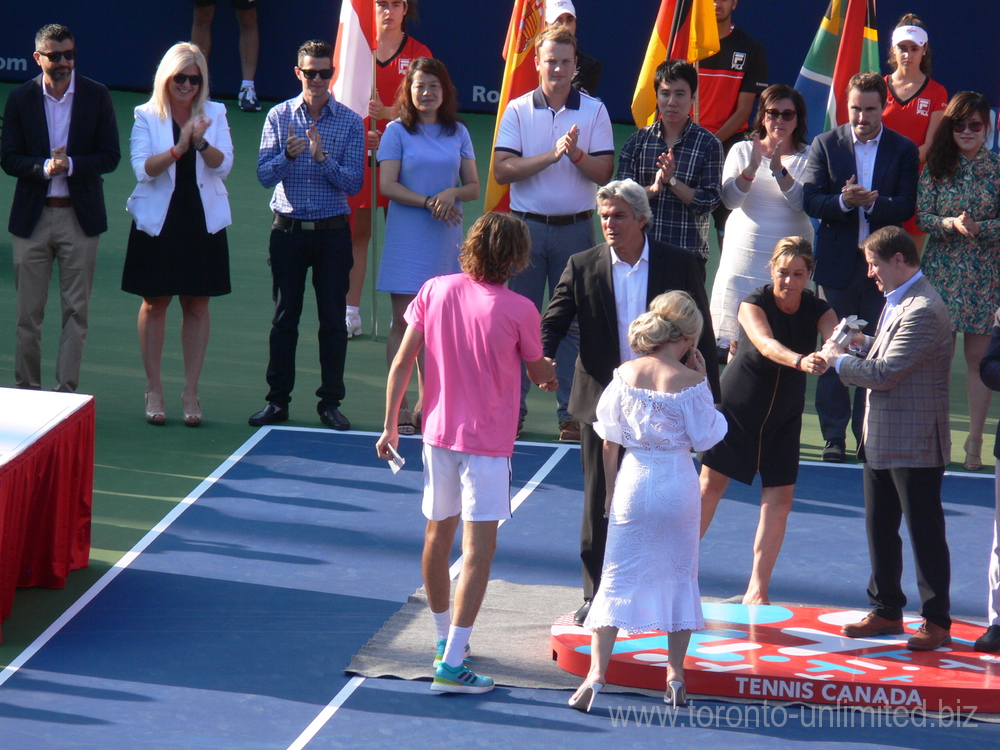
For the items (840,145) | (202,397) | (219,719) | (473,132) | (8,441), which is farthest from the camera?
(473,132)

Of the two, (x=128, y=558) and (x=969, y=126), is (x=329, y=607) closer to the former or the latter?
(x=128, y=558)

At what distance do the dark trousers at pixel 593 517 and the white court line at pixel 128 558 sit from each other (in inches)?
93.5

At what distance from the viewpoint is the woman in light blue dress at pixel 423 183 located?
8922 millimetres

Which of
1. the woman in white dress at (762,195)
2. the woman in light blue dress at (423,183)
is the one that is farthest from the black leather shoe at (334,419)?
the woman in white dress at (762,195)

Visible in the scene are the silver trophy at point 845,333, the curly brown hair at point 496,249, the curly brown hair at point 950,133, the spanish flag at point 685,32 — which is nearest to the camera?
the curly brown hair at point 496,249

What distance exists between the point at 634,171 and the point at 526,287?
1.02 metres

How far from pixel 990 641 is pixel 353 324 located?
6.29 meters

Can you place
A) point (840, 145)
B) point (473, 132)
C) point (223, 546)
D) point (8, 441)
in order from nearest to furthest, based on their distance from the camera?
point (8, 441)
point (223, 546)
point (840, 145)
point (473, 132)

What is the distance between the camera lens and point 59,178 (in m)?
8.98

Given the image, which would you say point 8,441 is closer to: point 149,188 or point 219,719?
point 219,719

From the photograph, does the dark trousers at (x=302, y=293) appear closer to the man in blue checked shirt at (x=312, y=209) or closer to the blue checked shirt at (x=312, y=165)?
the man in blue checked shirt at (x=312, y=209)

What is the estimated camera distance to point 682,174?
885 centimetres

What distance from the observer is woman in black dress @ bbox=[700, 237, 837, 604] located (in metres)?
6.55

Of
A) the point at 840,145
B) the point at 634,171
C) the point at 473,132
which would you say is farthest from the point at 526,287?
the point at 473,132
